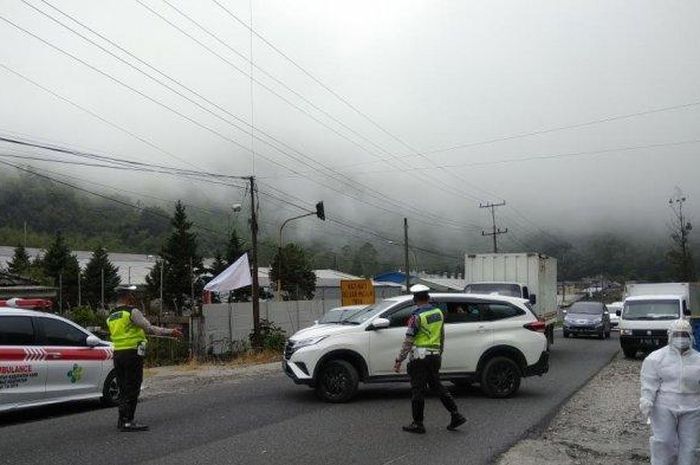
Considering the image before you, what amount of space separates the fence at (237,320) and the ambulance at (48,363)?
32.5 feet

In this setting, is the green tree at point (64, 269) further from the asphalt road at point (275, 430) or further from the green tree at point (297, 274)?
the asphalt road at point (275, 430)

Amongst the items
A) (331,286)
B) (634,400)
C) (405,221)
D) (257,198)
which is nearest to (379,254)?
(331,286)

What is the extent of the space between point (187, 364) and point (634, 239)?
110 m

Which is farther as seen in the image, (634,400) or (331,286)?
(331,286)

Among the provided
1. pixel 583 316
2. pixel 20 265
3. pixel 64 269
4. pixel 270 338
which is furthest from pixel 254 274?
pixel 64 269

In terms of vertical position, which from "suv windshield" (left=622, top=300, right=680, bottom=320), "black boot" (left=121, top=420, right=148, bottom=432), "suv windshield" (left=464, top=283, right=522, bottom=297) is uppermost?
"suv windshield" (left=464, top=283, right=522, bottom=297)

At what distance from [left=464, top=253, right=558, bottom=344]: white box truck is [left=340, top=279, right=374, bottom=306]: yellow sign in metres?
3.82

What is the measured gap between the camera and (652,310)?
20.8 metres

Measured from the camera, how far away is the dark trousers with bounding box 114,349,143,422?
28.9 feet

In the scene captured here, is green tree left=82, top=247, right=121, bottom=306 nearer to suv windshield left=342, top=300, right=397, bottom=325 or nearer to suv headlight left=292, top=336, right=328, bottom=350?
suv windshield left=342, top=300, right=397, bottom=325

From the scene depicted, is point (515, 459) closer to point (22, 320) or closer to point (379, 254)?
point (22, 320)

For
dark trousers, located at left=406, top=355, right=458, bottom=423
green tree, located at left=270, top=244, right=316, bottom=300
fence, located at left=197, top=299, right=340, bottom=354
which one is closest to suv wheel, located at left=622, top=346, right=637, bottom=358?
fence, located at left=197, top=299, right=340, bottom=354

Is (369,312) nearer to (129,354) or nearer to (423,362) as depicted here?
(423,362)

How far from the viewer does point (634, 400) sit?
11.9m
